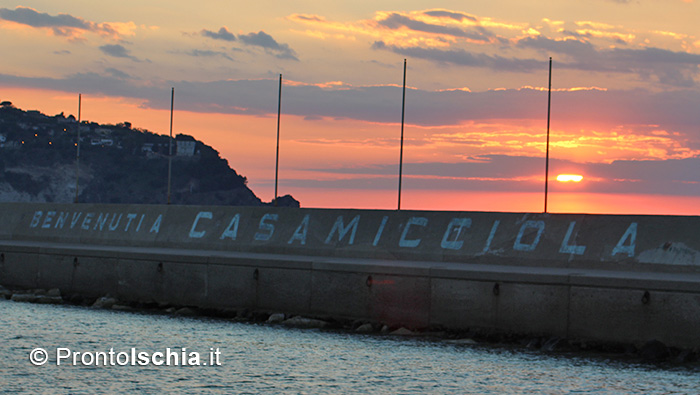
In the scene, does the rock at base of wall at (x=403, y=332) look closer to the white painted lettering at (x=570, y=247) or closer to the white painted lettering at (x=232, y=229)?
the white painted lettering at (x=570, y=247)

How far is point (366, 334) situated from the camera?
2220 centimetres

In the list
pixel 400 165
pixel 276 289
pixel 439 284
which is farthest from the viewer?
pixel 400 165

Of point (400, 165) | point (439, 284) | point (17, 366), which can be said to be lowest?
point (17, 366)

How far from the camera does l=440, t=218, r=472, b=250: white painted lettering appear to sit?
79.8ft

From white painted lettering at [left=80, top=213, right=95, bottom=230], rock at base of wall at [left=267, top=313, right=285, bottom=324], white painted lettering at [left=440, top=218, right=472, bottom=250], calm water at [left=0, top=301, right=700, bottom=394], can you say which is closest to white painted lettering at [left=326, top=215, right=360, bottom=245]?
white painted lettering at [left=440, top=218, right=472, bottom=250]

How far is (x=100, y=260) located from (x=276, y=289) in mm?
7103

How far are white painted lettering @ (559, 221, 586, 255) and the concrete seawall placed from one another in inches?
1.3

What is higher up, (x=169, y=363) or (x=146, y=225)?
(x=146, y=225)

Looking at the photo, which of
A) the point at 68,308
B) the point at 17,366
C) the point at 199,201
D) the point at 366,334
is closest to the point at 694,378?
the point at 366,334

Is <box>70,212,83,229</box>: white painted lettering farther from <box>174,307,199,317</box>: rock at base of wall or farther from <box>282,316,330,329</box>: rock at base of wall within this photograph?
<box>282,316,330,329</box>: rock at base of wall

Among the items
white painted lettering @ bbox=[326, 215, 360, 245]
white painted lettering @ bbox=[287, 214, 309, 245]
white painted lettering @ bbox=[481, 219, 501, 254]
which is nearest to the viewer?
white painted lettering @ bbox=[481, 219, 501, 254]

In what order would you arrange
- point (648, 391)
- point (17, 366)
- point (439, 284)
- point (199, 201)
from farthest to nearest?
point (199, 201) < point (439, 284) < point (17, 366) < point (648, 391)

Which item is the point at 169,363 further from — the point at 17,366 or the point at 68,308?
the point at 68,308

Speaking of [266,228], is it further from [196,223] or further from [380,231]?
[380,231]
